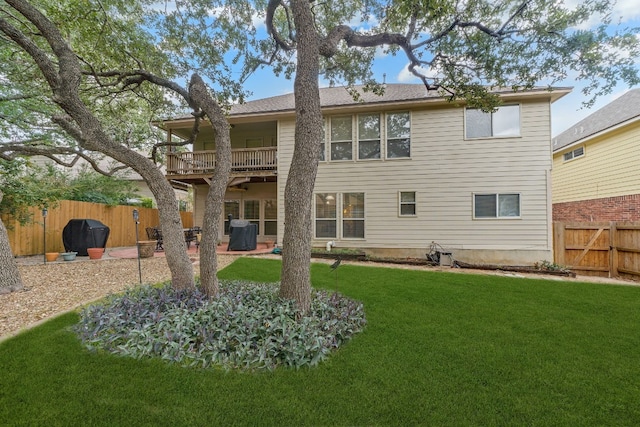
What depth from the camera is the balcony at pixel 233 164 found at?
35.8 ft

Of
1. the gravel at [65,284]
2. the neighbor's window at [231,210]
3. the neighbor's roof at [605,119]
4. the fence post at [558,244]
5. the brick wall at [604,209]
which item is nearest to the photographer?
the gravel at [65,284]

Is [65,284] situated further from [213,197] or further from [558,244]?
[558,244]

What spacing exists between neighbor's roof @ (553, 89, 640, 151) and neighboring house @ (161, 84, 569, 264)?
4.20m

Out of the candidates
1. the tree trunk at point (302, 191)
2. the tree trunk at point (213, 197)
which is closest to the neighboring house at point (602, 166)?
the tree trunk at point (302, 191)

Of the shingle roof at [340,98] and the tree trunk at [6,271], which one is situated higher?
the shingle roof at [340,98]

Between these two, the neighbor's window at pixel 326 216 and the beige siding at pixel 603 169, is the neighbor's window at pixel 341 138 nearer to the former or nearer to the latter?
the neighbor's window at pixel 326 216

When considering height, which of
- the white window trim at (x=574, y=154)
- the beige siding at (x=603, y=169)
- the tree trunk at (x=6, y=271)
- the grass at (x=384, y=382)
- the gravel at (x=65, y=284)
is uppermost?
the white window trim at (x=574, y=154)

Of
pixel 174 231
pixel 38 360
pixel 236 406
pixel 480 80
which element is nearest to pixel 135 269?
pixel 174 231

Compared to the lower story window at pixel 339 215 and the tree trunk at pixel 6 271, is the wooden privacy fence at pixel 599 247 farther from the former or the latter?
the tree trunk at pixel 6 271

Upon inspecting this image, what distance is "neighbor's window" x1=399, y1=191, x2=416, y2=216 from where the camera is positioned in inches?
377

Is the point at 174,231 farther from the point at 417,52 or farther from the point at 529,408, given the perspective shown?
the point at 417,52

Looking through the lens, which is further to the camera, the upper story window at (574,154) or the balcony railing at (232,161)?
the upper story window at (574,154)

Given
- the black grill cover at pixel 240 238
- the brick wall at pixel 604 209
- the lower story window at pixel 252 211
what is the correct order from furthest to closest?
the lower story window at pixel 252 211, the black grill cover at pixel 240 238, the brick wall at pixel 604 209

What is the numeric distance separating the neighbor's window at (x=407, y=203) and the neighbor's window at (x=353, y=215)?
136 cm
